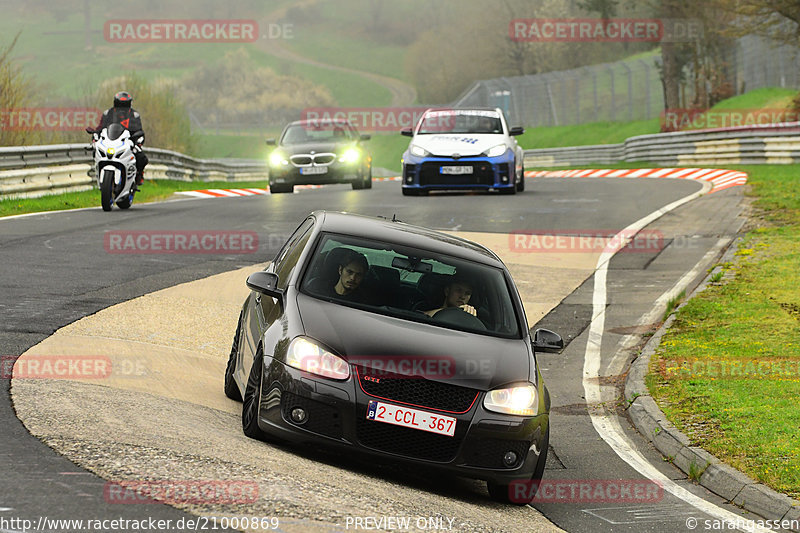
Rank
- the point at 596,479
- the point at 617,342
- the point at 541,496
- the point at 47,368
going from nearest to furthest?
the point at 541,496 → the point at 596,479 → the point at 47,368 → the point at 617,342

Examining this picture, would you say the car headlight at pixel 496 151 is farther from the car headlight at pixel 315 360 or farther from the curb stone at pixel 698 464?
the car headlight at pixel 315 360

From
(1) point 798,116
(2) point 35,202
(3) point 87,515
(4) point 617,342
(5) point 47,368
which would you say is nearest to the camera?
(3) point 87,515

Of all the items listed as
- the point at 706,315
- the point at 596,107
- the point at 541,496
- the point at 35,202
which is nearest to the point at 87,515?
the point at 541,496

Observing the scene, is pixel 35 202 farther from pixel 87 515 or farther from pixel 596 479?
pixel 87 515

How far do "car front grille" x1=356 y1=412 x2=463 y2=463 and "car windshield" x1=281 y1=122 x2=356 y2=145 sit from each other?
20.6 m

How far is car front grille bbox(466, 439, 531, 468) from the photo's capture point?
652cm

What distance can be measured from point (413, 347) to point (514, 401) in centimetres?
67

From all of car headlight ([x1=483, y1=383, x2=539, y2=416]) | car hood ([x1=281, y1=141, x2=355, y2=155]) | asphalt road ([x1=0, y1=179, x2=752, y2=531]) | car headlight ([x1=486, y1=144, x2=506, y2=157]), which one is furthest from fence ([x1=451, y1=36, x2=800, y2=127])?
car headlight ([x1=483, y1=383, x2=539, y2=416])

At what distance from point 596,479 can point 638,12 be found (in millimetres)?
101807

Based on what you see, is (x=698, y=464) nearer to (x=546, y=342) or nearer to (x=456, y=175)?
(x=546, y=342)

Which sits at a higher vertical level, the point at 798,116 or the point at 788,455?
the point at 798,116

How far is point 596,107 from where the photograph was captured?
189ft

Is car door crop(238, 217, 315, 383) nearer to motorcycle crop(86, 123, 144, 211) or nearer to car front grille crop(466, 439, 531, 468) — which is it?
car front grille crop(466, 439, 531, 468)

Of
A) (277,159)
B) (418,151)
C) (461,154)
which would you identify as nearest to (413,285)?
(461,154)
